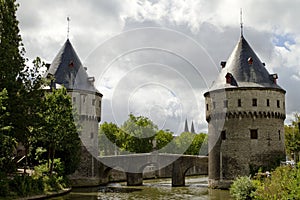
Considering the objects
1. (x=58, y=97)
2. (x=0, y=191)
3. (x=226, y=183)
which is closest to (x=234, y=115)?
(x=226, y=183)

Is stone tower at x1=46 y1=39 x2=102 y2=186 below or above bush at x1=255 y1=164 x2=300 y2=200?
above

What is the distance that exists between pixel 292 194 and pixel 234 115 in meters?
22.0

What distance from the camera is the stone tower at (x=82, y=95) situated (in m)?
42.4

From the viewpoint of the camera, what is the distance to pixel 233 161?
36938mm

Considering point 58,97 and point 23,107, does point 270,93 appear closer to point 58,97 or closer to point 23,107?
point 58,97

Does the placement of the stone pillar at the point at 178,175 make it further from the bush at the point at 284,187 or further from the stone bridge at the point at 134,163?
the bush at the point at 284,187

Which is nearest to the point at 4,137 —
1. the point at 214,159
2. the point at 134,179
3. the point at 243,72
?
the point at 214,159

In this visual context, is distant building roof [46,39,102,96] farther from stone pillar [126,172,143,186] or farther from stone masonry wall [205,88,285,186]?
stone masonry wall [205,88,285,186]

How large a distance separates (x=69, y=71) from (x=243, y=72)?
17.9m

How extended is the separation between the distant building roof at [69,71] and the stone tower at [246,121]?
Result: 14406 millimetres

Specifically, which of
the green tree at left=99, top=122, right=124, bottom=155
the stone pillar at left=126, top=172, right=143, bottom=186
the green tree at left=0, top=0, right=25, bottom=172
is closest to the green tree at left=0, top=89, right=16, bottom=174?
the green tree at left=0, top=0, right=25, bottom=172

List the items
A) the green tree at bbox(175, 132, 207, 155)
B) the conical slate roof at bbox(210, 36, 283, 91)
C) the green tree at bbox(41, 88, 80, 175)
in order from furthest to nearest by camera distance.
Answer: the green tree at bbox(175, 132, 207, 155)
the conical slate roof at bbox(210, 36, 283, 91)
the green tree at bbox(41, 88, 80, 175)

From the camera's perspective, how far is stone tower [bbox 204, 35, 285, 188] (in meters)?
36.6

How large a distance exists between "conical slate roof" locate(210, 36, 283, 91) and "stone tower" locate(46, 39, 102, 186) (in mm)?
13391
